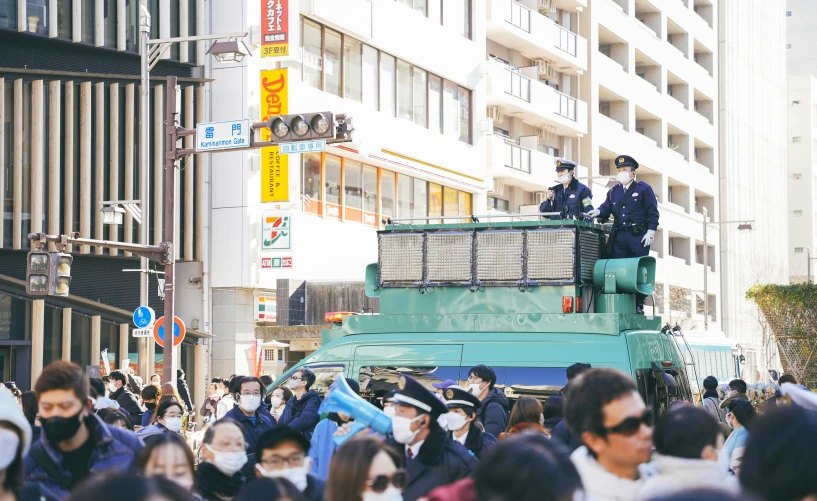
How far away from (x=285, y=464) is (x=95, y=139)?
76.6ft

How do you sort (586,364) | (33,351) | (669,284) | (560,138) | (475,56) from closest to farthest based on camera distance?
(586,364), (33,351), (475,56), (560,138), (669,284)

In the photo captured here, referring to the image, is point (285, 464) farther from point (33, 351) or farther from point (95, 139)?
point (95, 139)

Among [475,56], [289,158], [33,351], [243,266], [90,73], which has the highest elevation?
[475,56]

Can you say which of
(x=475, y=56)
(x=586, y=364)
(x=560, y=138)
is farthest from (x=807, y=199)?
(x=586, y=364)

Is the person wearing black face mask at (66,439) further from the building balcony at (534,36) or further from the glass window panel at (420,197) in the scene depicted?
the building balcony at (534,36)

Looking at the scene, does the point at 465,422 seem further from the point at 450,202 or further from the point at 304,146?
the point at 450,202

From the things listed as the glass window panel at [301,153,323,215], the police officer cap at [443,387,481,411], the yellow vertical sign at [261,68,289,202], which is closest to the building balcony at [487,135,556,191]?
the glass window panel at [301,153,323,215]

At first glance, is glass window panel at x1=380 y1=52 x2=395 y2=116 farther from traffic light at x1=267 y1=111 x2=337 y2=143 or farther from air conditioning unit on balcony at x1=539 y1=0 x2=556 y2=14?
traffic light at x1=267 y1=111 x2=337 y2=143

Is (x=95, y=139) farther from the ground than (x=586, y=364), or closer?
farther from the ground

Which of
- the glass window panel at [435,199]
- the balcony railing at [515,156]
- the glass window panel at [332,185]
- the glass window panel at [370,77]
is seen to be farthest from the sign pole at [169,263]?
the balcony railing at [515,156]

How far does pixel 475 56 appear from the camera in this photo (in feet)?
126

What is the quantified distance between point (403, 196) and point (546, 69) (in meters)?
11.4

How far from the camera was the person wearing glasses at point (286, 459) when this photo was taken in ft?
17.7

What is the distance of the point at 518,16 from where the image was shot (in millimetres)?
41094
